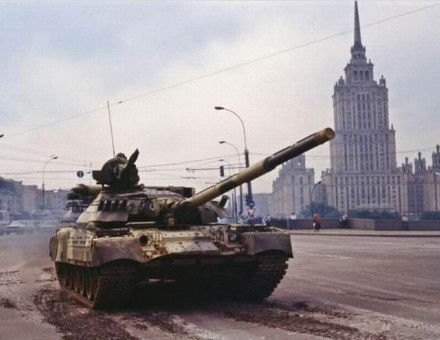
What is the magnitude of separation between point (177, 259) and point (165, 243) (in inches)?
13.0

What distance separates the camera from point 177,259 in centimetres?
1130

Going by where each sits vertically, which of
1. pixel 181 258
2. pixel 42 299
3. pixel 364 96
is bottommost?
pixel 42 299

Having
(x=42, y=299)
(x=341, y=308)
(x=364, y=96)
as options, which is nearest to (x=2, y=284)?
(x=42, y=299)

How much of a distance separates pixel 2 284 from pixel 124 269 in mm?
6647

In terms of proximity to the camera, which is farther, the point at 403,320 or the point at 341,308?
the point at 341,308

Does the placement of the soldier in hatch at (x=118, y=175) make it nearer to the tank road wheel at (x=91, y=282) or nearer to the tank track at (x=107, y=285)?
the tank track at (x=107, y=285)

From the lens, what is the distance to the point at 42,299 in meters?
13.4

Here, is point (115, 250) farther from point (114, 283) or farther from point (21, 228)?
point (21, 228)

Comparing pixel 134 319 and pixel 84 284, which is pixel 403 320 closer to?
pixel 134 319

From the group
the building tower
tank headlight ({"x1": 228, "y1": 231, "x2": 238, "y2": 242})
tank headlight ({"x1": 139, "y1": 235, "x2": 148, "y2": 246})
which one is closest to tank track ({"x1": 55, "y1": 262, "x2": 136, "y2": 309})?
tank headlight ({"x1": 139, "y1": 235, "x2": 148, "y2": 246})

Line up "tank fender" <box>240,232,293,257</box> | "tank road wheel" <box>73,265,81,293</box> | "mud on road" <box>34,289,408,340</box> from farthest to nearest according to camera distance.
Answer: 1. "tank road wheel" <box>73,265,81,293</box>
2. "tank fender" <box>240,232,293,257</box>
3. "mud on road" <box>34,289,408,340</box>

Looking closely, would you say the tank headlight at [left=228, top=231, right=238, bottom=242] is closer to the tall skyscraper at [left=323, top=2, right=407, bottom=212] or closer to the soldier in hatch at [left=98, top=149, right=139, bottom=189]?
the soldier in hatch at [left=98, top=149, right=139, bottom=189]

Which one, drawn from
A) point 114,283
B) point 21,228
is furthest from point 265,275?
point 21,228

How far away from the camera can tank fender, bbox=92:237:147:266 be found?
35.4ft
